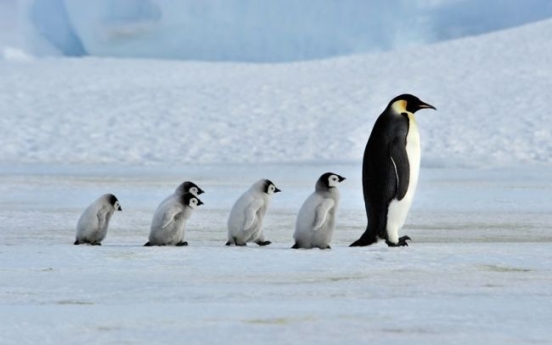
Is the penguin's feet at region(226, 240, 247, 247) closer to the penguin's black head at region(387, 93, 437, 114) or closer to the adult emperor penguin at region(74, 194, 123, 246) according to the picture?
the adult emperor penguin at region(74, 194, 123, 246)

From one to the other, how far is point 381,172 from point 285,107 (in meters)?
13.3

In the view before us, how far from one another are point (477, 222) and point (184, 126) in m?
11.1

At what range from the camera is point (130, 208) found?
756 cm

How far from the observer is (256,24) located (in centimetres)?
2588

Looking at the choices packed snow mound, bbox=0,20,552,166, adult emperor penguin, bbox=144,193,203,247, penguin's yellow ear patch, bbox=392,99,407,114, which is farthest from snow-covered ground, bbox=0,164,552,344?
packed snow mound, bbox=0,20,552,166

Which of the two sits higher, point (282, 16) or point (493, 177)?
point (282, 16)

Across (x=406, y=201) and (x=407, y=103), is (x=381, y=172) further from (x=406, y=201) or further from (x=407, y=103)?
(x=407, y=103)

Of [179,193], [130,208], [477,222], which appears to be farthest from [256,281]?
[130,208]

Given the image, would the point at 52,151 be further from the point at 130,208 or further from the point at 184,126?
the point at 130,208

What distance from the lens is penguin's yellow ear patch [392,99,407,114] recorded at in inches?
203

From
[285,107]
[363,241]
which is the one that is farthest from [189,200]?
[285,107]

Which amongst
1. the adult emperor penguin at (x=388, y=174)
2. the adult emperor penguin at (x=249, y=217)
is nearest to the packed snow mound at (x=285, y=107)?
the adult emperor penguin at (x=388, y=174)

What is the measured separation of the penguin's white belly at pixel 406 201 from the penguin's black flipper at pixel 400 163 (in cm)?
4

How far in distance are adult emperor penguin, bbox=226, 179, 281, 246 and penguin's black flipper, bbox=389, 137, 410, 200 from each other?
59cm
